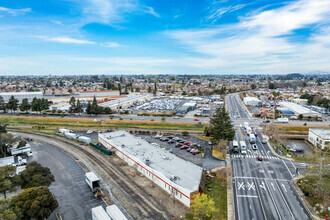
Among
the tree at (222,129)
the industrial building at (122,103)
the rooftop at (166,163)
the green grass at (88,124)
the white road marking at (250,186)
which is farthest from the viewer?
the industrial building at (122,103)

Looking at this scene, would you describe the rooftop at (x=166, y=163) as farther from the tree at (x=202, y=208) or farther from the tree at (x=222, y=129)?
the tree at (x=222, y=129)

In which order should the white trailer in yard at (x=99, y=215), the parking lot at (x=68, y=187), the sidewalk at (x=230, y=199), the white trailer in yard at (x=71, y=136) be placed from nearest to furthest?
the white trailer in yard at (x=99, y=215)
the sidewalk at (x=230, y=199)
the parking lot at (x=68, y=187)
the white trailer in yard at (x=71, y=136)

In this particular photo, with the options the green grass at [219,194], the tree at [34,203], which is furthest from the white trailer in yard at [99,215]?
the green grass at [219,194]

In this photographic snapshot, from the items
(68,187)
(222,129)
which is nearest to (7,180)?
(68,187)

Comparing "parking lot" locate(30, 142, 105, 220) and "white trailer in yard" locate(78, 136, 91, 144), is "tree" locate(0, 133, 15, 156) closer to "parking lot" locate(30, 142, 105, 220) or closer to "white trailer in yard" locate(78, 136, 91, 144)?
"parking lot" locate(30, 142, 105, 220)

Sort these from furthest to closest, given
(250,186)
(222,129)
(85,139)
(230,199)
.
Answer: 1. (85,139)
2. (222,129)
3. (250,186)
4. (230,199)

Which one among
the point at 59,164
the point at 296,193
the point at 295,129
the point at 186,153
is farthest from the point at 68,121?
the point at 295,129

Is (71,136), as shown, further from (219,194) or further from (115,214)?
(219,194)
